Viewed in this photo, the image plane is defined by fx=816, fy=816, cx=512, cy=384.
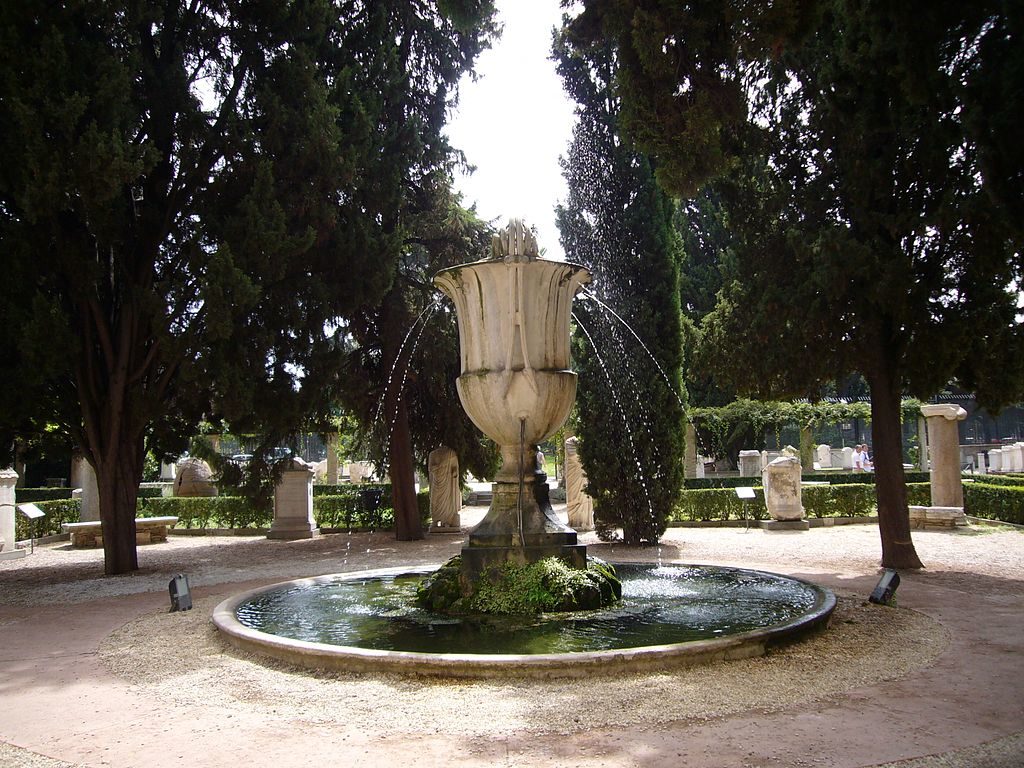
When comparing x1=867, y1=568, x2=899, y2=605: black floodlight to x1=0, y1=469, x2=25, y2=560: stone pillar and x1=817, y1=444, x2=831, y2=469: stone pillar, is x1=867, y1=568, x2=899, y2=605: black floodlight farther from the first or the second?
x1=817, y1=444, x2=831, y2=469: stone pillar

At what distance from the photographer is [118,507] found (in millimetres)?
12211

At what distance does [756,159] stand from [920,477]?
52.0 ft

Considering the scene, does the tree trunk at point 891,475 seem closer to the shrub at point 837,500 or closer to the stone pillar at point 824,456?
the shrub at point 837,500

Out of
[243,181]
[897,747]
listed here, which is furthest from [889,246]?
[243,181]

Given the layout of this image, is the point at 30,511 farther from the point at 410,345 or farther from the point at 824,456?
the point at 824,456

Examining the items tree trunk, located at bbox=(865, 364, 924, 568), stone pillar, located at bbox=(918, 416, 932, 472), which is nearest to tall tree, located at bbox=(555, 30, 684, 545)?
tree trunk, located at bbox=(865, 364, 924, 568)

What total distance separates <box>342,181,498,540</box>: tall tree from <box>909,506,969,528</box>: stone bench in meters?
9.39

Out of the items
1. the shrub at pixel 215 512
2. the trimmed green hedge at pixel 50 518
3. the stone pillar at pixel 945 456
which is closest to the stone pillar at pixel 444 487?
the shrub at pixel 215 512

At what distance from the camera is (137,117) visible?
1136cm

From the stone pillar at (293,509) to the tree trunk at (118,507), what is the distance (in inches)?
202

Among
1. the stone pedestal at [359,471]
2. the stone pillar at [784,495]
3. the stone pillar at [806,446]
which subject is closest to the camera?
the stone pillar at [784,495]

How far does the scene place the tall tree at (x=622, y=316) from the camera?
14.6 m

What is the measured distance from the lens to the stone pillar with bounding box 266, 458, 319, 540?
57.5 feet

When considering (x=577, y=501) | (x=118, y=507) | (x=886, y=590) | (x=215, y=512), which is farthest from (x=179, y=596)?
(x=215, y=512)
